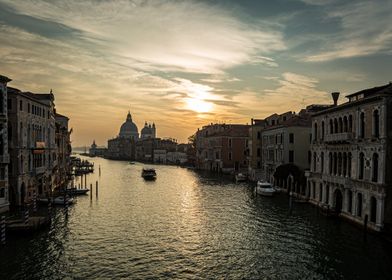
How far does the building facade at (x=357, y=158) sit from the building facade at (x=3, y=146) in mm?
29896

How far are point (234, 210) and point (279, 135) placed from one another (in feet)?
67.9

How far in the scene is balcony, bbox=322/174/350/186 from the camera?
104ft

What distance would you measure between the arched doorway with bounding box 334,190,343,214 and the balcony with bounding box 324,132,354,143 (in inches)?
191

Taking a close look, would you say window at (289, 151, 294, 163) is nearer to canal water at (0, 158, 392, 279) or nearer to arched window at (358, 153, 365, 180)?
canal water at (0, 158, 392, 279)

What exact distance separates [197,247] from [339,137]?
1699cm

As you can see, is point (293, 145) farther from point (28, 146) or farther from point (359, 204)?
point (28, 146)

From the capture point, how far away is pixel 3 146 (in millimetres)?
33062

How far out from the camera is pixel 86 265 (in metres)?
21.2

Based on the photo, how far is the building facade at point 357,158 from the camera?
25969mm

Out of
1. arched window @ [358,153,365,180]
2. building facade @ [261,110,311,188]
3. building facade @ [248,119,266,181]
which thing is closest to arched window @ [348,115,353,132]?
arched window @ [358,153,365,180]

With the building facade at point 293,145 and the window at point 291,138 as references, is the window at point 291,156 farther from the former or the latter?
the window at point 291,138

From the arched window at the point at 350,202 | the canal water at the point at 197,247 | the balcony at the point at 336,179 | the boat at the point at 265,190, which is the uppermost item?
the balcony at the point at 336,179

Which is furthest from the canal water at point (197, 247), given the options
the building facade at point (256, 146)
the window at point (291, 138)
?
the building facade at point (256, 146)

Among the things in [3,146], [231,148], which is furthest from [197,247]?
[231,148]
